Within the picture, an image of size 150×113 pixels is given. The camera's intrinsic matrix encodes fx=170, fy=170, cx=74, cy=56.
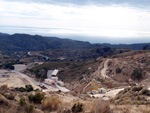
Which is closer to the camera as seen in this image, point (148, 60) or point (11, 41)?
point (148, 60)

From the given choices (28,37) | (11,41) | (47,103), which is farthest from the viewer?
(28,37)

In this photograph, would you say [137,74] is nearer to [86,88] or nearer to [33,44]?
[86,88]

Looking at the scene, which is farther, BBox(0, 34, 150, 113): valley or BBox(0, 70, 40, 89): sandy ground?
BBox(0, 70, 40, 89): sandy ground

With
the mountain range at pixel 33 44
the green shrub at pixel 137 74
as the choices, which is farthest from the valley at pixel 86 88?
the mountain range at pixel 33 44

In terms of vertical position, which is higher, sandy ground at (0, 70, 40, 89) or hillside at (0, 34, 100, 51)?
hillside at (0, 34, 100, 51)

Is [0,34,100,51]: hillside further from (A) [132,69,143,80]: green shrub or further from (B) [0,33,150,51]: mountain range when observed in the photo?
(A) [132,69,143,80]: green shrub

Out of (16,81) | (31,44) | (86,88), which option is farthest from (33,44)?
(86,88)

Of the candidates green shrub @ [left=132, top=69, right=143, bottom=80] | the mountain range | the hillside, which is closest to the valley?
green shrub @ [left=132, top=69, right=143, bottom=80]

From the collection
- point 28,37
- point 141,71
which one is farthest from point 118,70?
point 28,37

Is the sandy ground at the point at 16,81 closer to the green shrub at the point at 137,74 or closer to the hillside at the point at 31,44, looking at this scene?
the green shrub at the point at 137,74

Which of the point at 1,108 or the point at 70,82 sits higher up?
the point at 1,108

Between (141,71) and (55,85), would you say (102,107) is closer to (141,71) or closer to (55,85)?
(141,71)
